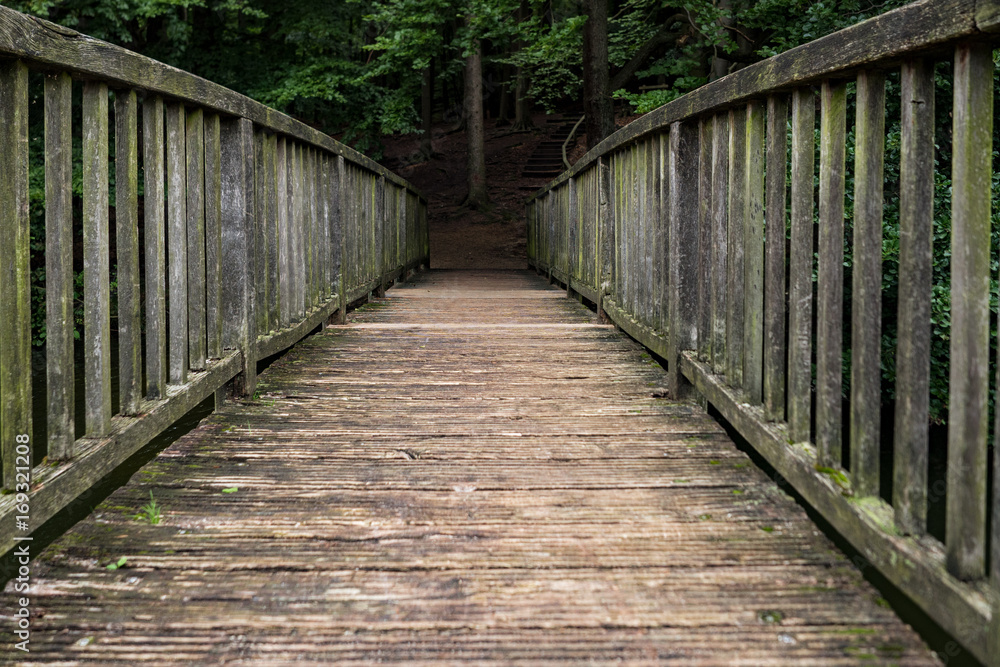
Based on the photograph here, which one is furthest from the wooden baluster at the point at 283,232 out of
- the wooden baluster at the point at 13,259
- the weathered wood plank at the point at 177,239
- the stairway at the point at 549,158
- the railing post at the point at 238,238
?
the stairway at the point at 549,158

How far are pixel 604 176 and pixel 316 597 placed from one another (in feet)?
13.7

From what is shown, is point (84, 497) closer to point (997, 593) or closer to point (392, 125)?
point (997, 593)

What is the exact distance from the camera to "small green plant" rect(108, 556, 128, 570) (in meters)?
1.77

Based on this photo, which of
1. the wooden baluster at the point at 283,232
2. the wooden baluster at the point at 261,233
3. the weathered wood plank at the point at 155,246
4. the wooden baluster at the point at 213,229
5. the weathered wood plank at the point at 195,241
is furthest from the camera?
the wooden baluster at the point at 283,232

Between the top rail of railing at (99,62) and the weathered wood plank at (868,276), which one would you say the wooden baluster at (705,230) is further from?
the top rail of railing at (99,62)

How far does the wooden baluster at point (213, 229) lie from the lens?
303 cm

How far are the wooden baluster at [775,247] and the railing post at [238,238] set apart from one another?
1.96 m

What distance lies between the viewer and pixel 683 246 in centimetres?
333

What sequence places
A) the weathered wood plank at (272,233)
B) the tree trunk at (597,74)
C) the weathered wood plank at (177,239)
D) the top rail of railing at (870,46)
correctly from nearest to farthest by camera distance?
1. the top rail of railing at (870,46)
2. the weathered wood plank at (177,239)
3. the weathered wood plank at (272,233)
4. the tree trunk at (597,74)

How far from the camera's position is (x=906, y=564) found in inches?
58.0

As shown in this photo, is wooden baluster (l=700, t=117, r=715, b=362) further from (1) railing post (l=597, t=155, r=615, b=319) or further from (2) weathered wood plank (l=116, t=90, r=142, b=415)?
(1) railing post (l=597, t=155, r=615, b=319)

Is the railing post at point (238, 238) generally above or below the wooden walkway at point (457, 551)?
above

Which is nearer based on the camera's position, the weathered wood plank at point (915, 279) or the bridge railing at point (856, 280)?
the bridge railing at point (856, 280)

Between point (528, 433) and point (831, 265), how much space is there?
4.01ft
